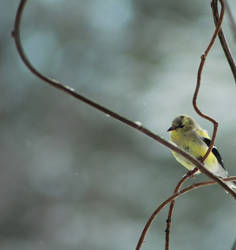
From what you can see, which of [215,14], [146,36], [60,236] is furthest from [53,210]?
[215,14]

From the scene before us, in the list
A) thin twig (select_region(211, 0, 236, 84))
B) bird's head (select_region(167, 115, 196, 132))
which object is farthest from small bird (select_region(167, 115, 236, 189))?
thin twig (select_region(211, 0, 236, 84))

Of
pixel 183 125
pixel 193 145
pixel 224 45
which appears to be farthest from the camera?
pixel 183 125

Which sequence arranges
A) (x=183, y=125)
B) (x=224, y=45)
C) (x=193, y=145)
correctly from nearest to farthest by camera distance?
(x=224, y=45) → (x=193, y=145) → (x=183, y=125)

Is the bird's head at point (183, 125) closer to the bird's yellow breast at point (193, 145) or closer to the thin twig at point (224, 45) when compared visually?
the bird's yellow breast at point (193, 145)

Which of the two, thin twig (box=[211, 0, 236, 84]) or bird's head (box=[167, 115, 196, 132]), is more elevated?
bird's head (box=[167, 115, 196, 132])

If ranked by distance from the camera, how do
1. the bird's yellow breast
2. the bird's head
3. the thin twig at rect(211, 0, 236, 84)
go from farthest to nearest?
the bird's head, the bird's yellow breast, the thin twig at rect(211, 0, 236, 84)

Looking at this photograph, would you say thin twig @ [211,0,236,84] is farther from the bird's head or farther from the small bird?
the bird's head

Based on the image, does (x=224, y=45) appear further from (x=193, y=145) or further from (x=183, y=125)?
(x=183, y=125)

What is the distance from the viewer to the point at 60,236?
454 inches

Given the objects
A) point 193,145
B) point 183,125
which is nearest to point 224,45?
point 193,145

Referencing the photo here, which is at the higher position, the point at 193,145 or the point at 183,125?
the point at 183,125

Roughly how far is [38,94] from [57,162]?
1.67 metres

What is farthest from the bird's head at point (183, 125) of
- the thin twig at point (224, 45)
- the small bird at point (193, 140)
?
the thin twig at point (224, 45)

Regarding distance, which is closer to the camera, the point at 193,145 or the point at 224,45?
the point at 224,45
